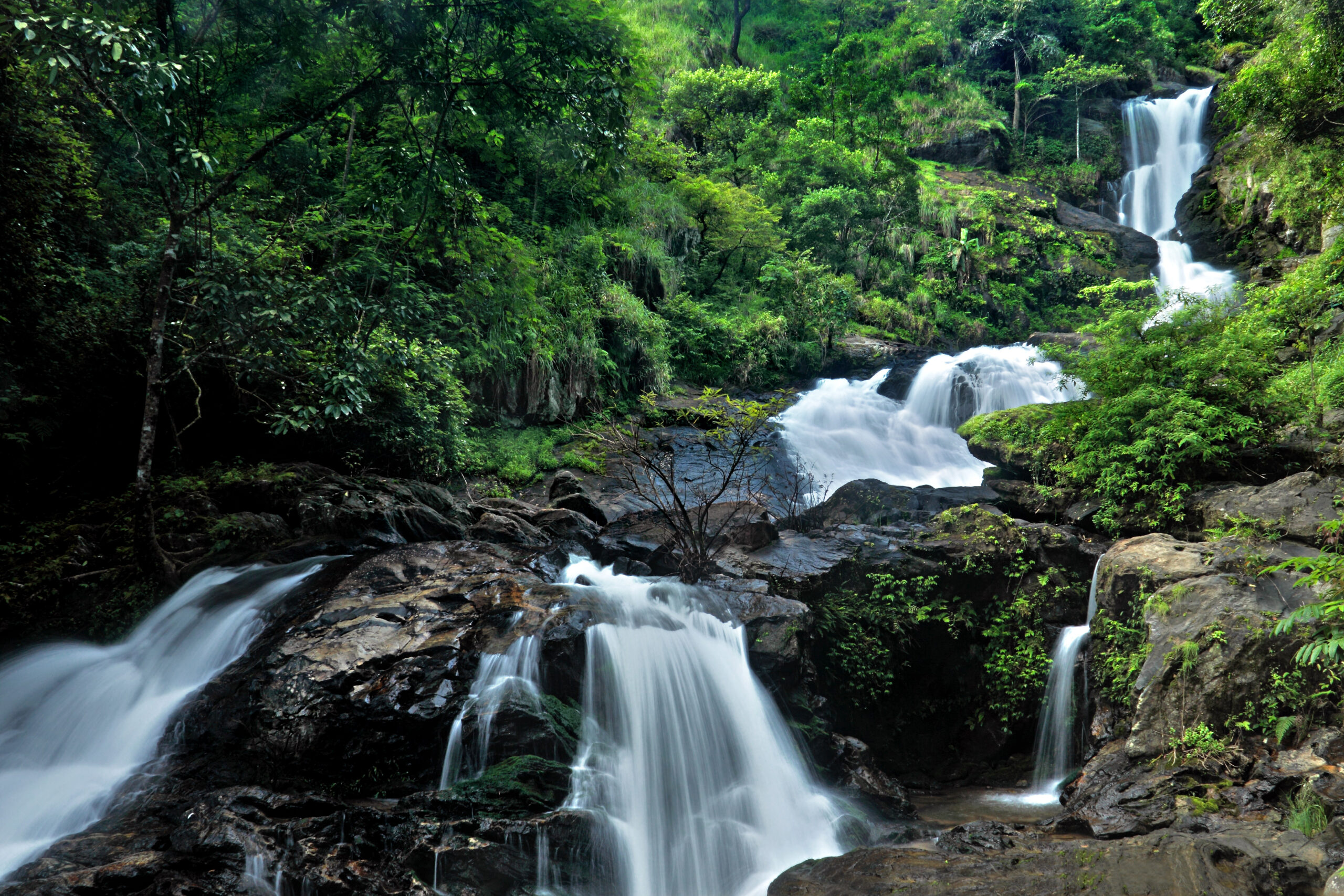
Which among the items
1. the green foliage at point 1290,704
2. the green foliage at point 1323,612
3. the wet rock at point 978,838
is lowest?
the wet rock at point 978,838

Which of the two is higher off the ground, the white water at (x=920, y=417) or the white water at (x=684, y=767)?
the white water at (x=920, y=417)

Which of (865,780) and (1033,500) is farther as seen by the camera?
(1033,500)

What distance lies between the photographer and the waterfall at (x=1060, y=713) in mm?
7520

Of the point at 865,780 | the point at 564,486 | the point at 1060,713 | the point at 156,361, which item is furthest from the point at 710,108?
the point at 865,780

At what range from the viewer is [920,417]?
704 inches

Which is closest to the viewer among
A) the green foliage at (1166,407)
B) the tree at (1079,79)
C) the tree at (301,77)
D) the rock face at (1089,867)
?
the rock face at (1089,867)

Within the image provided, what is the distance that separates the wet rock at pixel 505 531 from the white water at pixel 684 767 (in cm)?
244

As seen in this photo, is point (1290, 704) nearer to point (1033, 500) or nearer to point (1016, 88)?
point (1033, 500)

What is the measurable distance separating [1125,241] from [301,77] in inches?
1029

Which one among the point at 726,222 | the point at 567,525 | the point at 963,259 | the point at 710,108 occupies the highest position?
the point at 710,108

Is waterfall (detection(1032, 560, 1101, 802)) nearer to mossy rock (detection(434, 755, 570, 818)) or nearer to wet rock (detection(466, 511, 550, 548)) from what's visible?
mossy rock (detection(434, 755, 570, 818))

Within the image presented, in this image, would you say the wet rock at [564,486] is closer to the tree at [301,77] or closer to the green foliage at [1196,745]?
the tree at [301,77]

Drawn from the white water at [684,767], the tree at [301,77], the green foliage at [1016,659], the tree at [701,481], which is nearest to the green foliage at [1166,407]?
the green foliage at [1016,659]

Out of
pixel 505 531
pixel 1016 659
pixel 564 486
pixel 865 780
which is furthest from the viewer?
pixel 564 486
